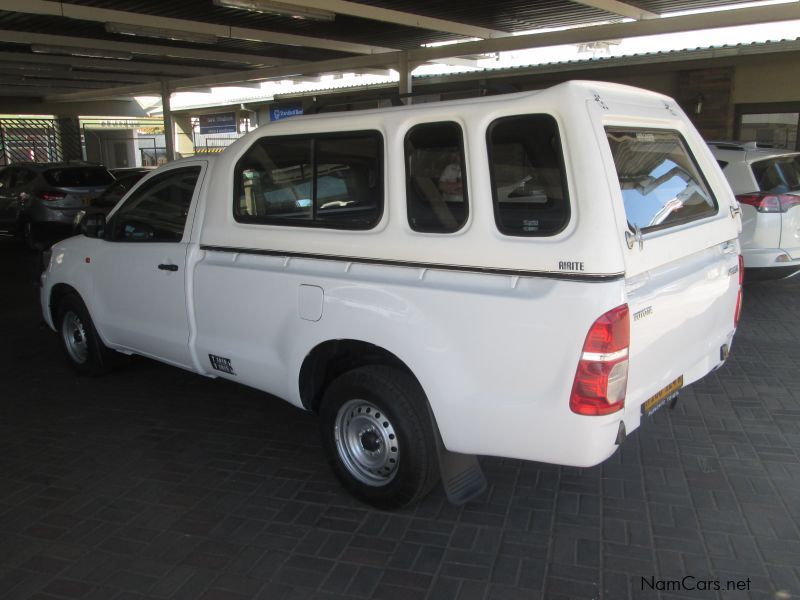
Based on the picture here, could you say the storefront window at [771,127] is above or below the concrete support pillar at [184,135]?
below

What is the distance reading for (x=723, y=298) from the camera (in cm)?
371

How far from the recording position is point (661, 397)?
328 cm

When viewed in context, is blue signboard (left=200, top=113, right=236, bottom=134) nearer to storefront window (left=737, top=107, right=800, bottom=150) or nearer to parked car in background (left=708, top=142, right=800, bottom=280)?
storefront window (left=737, top=107, right=800, bottom=150)

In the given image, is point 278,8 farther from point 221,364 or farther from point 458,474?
point 458,474

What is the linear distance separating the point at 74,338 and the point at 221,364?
7.31 ft

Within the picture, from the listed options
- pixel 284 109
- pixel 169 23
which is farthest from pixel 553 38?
pixel 169 23

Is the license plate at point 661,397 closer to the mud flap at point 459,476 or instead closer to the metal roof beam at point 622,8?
the mud flap at point 459,476

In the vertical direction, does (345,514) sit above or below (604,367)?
below

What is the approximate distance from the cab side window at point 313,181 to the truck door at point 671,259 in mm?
1234

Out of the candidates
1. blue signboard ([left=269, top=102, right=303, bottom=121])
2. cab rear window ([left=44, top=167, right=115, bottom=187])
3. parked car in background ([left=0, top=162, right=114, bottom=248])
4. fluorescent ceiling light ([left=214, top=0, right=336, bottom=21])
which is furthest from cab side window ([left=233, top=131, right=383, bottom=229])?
cab rear window ([left=44, top=167, right=115, bottom=187])

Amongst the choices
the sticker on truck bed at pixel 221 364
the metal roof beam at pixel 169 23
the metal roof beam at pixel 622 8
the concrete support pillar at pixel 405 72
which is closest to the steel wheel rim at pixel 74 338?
the sticker on truck bed at pixel 221 364

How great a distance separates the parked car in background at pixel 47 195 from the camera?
12656mm

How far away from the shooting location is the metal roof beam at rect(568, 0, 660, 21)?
361 inches

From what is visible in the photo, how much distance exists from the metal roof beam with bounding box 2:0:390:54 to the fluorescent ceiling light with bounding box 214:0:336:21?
6.90ft
